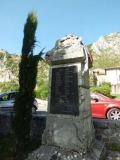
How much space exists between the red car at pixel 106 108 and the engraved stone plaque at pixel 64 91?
4.15m

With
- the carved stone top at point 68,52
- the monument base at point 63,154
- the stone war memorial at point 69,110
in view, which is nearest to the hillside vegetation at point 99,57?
the carved stone top at point 68,52

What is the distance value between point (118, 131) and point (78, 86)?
2093 mm

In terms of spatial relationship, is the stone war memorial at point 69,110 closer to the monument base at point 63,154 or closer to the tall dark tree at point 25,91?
the monument base at point 63,154

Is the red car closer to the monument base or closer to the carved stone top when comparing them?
the monument base

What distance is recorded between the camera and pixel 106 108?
24.0 ft

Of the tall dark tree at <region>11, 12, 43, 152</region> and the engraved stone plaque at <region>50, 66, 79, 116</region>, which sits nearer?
the engraved stone plaque at <region>50, 66, 79, 116</region>

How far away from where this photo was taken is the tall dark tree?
13.9ft

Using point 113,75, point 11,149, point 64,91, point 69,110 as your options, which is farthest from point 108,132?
point 113,75

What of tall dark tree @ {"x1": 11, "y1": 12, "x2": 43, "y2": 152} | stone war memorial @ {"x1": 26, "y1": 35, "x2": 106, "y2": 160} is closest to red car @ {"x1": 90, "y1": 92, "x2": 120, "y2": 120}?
stone war memorial @ {"x1": 26, "y1": 35, "x2": 106, "y2": 160}

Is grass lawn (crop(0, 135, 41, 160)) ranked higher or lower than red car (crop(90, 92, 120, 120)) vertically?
lower

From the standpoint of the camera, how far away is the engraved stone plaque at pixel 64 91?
12.3 ft

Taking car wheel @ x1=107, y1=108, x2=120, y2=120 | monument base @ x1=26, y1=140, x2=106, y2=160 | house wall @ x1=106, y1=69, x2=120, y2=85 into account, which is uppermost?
house wall @ x1=106, y1=69, x2=120, y2=85

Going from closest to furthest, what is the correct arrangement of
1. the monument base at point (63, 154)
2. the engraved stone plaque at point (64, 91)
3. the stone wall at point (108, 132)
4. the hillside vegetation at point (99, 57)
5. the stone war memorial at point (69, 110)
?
the monument base at point (63, 154)
the stone war memorial at point (69, 110)
the engraved stone plaque at point (64, 91)
the stone wall at point (108, 132)
the hillside vegetation at point (99, 57)

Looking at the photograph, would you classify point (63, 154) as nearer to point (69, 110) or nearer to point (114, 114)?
point (69, 110)
